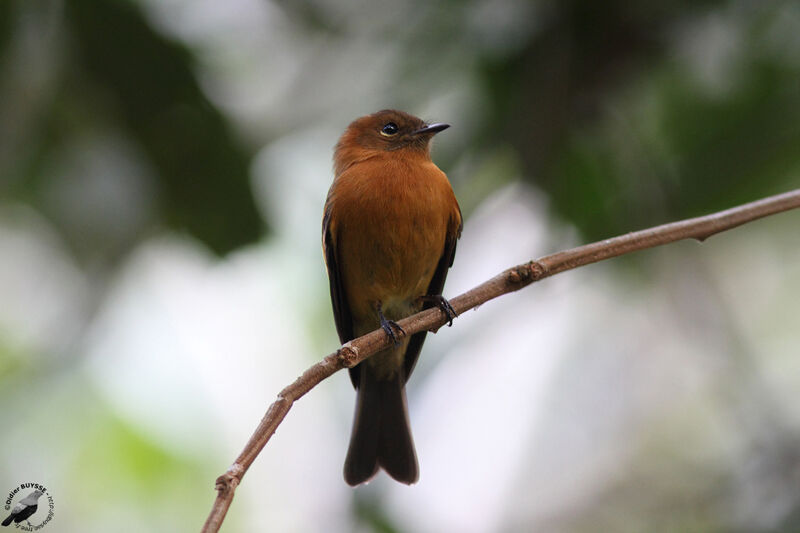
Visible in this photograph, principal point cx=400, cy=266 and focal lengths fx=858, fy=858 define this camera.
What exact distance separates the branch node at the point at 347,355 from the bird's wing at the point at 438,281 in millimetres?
1458

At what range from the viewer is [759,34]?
3984mm

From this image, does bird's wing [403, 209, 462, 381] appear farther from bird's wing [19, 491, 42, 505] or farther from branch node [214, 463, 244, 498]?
branch node [214, 463, 244, 498]

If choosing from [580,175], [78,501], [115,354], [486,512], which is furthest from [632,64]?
[78,501]

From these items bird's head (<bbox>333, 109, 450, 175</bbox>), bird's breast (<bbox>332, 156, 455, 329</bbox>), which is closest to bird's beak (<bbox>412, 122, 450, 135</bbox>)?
bird's head (<bbox>333, 109, 450, 175</bbox>)

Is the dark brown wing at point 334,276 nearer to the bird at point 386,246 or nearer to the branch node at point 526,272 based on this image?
the bird at point 386,246

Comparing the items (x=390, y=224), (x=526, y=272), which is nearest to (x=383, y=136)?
(x=390, y=224)

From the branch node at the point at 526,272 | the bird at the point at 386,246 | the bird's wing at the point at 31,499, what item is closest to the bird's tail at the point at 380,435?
the bird at the point at 386,246

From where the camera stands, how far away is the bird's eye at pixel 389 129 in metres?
3.77

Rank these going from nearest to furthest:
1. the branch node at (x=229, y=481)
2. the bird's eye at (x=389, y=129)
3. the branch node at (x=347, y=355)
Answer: the branch node at (x=229, y=481), the branch node at (x=347, y=355), the bird's eye at (x=389, y=129)

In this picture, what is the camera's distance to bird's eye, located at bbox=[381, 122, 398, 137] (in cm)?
377

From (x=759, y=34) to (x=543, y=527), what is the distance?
276 centimetres

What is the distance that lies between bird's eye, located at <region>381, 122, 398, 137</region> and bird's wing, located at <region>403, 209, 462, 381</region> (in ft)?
1.88

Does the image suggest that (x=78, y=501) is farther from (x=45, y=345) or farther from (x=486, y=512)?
(x=486, y=512)

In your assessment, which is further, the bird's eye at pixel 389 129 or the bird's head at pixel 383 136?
the bird's eye at pixel 389 129
